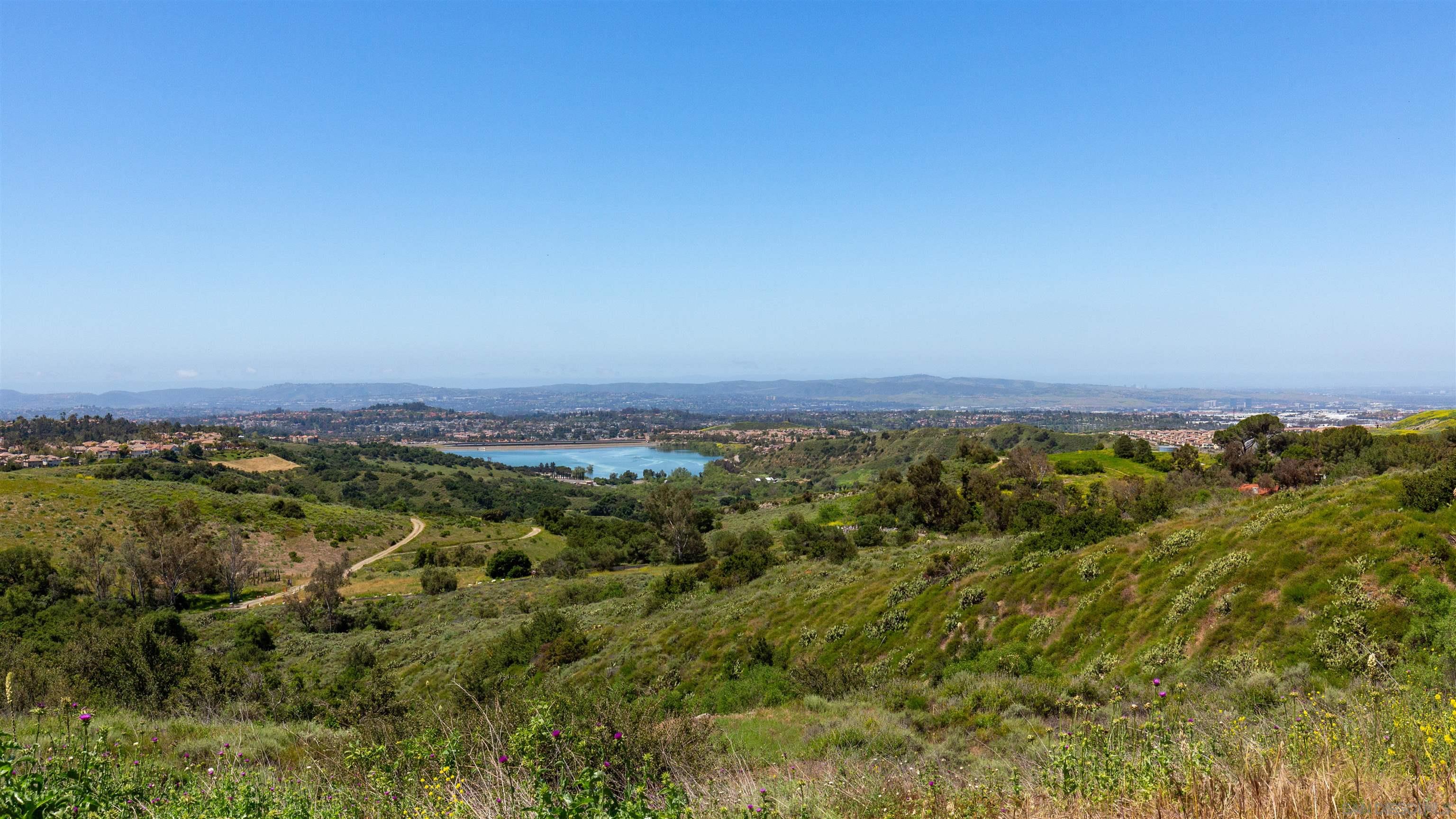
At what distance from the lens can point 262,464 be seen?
95.8 m

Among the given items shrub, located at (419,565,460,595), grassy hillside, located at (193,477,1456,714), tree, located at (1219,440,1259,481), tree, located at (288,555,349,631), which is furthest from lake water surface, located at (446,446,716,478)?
grassy hillside, located at (193,477,1456,714)

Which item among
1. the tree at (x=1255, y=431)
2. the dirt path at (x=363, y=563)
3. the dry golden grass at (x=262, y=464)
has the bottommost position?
the dirt path at (x=363, y=563)

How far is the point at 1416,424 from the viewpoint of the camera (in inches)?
1526

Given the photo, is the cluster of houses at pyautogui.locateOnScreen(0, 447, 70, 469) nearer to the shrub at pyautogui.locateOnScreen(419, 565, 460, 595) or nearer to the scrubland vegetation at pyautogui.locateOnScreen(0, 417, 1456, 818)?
the scrubland vegetation at pyautogui.locateOnScreen(0, 417, 1456, 818)

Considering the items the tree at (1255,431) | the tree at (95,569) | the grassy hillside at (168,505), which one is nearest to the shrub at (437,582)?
the grassy hillside at (168,505)

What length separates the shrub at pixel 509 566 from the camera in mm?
40625

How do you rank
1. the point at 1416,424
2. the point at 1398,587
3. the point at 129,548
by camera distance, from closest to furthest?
the point at 1398,587, the point at 129,548, the point at 1416,424

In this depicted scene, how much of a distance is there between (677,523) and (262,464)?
86.6 m

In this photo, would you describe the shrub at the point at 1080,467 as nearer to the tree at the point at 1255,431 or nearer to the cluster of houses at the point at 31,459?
the tree at the point at 1255,431

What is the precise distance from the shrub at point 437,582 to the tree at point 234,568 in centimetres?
1105

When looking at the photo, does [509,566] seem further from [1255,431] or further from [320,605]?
[1255,431]

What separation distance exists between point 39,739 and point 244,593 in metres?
40.0

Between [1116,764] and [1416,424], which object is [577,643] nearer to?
[1116,764]

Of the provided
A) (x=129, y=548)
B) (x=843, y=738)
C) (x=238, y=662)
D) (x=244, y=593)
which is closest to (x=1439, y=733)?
(x=843, y=738)
